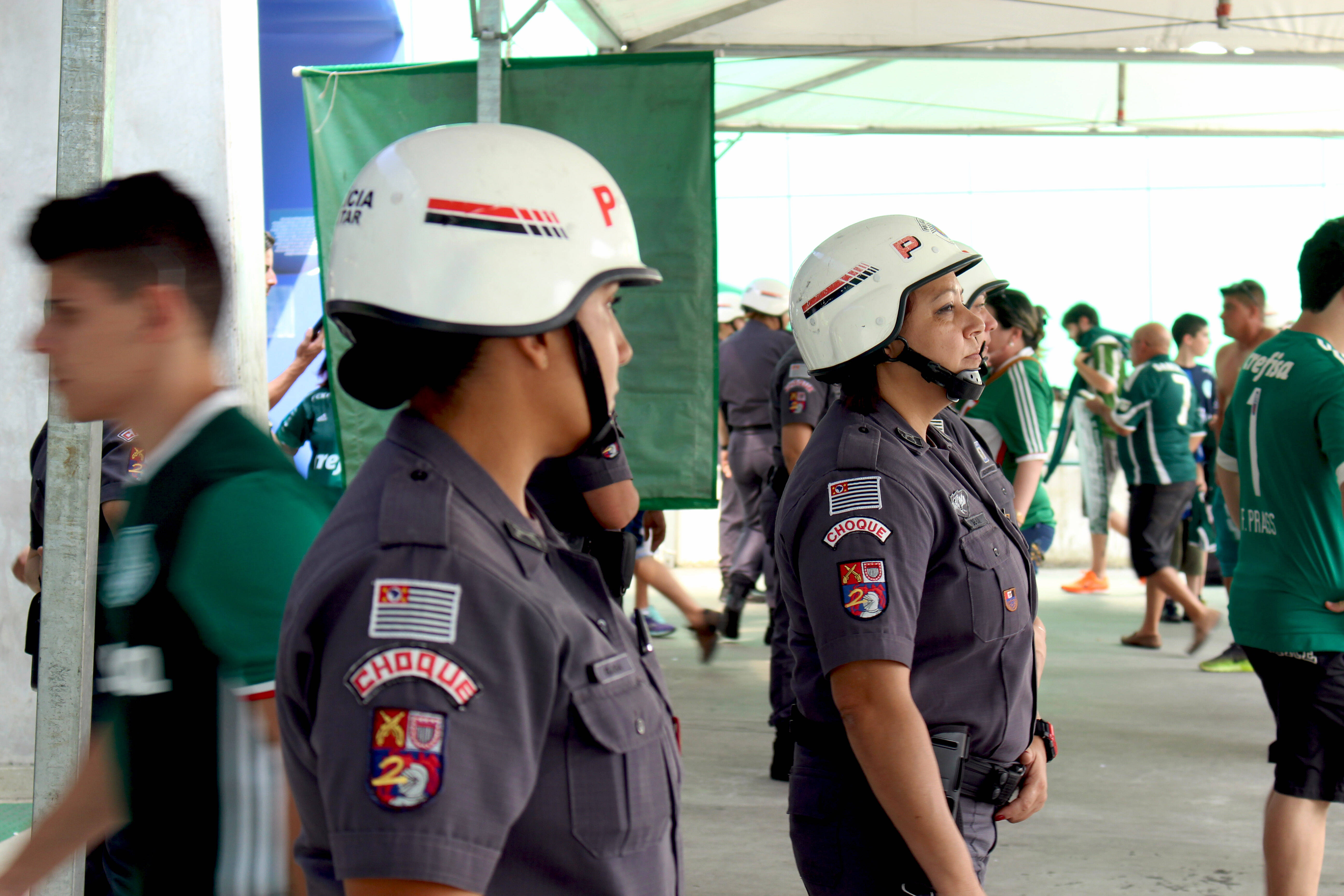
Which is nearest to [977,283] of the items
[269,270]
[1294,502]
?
[1294,502]

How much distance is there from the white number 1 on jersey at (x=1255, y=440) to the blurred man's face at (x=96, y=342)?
2649mm

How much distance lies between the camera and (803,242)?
45.0 feet

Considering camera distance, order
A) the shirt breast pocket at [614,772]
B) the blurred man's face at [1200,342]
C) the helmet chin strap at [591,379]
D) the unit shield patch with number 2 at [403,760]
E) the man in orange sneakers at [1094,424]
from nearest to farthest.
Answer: the unit shield patch with number 2 at [403,760]
the shirt breast pocket at [614,772]
the helmet chin strap at [591,379]
the blurred man's face at [1200,342]
the man in orange sneakers at [1094,424]

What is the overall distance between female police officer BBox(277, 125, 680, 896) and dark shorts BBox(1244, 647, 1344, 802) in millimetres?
2257

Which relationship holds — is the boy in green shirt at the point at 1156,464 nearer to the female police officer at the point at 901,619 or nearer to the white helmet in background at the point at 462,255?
the female police officer at the point at 901,619

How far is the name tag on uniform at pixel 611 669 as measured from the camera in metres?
1.00

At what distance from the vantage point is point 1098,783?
471cm

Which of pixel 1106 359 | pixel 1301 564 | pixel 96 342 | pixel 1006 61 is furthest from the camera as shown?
pixel 1106 359

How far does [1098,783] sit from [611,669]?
13.9 ft

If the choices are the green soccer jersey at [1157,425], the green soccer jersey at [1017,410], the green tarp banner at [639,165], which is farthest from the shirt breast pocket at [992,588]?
the green soccer jersey at [1157,425]

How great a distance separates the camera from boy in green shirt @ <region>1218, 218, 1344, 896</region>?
110 inches

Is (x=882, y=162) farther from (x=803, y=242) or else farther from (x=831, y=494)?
(x=831, y=494)

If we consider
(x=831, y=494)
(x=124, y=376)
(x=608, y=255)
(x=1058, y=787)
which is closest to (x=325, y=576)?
(x=608, y=255)

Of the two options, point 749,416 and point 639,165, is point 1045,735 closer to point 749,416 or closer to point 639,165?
point 639,165
